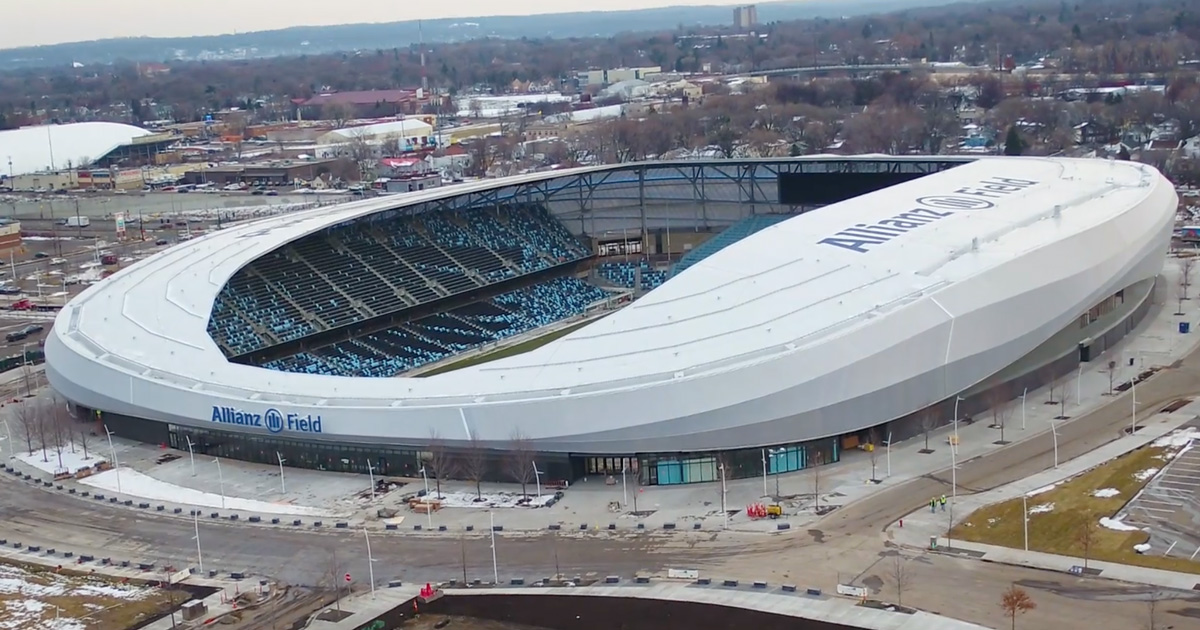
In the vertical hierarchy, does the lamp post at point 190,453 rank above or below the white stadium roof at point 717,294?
below

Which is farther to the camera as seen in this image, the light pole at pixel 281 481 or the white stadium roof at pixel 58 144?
the white stadium roof at pixel 58 144

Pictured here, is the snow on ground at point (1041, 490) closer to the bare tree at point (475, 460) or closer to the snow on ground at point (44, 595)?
the bare tree at point (475, 460)

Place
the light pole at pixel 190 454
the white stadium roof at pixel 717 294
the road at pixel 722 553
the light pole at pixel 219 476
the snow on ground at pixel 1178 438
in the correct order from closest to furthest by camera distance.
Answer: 1. the road at pixel 722 553
2. the snow on ground at pixel 1178 438
3. the light pole at pixel 219 476
4. the white stadium roof at pixel 717 294
5. the light pole at pixel 190 454

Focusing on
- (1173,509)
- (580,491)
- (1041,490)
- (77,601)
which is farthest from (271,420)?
(1173,509)

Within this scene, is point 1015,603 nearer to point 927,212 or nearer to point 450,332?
point 927,212

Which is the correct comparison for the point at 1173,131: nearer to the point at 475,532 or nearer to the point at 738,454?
the point at 738,454

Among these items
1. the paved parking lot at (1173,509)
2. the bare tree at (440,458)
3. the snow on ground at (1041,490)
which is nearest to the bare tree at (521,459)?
the bare tree at (440,458)
